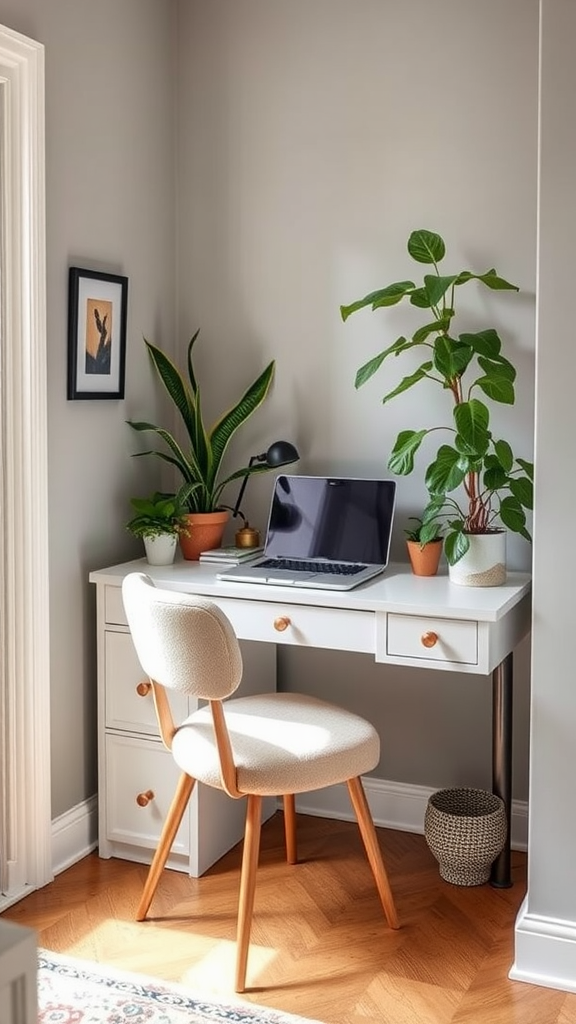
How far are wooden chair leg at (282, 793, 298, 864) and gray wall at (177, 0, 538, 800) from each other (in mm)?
406

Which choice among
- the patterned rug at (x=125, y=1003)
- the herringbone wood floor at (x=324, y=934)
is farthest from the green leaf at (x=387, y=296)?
the patterned rug at (x=125, y=1003)

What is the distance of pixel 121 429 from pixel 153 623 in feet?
3.14

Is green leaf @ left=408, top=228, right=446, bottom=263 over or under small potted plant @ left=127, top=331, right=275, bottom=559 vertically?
over

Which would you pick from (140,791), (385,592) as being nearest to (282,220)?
(385,592)

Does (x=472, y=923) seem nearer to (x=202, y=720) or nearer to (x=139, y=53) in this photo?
(x=202, y=720)

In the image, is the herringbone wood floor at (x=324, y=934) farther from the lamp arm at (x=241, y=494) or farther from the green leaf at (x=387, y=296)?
the green leaf at (x=387, y=296)

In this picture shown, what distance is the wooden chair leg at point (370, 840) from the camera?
2492mm

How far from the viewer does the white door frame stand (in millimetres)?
2582

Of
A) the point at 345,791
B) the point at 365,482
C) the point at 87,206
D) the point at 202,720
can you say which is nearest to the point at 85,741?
the point at 202,720

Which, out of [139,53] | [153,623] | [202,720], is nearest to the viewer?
[153,623]

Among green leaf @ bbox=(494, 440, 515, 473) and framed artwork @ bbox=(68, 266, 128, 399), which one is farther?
framed artwork @ bbox=(68, 266, 128, 399)

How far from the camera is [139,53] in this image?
10.1 ft

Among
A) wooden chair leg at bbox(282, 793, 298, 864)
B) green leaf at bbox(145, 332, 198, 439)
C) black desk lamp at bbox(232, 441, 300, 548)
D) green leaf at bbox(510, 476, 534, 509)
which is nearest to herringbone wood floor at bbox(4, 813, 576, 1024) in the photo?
wooden chair leg at bbox(282, 793, 298, 864)

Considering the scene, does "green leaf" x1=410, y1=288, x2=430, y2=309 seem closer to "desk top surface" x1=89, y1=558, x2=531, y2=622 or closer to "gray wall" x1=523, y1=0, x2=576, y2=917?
"gray wall" x1=523, y1=0, x2=576, y2=917
